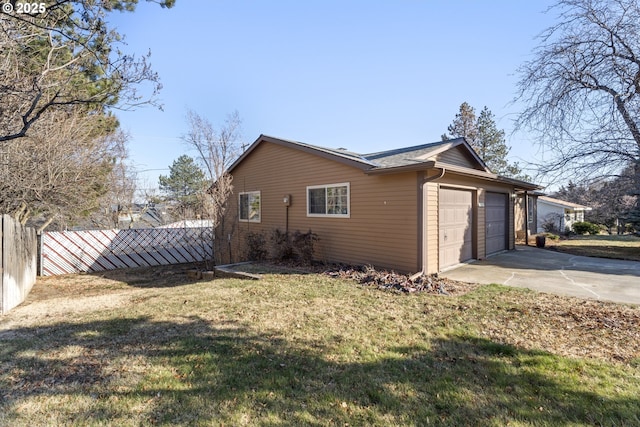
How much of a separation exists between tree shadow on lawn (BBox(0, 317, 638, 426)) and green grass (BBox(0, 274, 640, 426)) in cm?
1

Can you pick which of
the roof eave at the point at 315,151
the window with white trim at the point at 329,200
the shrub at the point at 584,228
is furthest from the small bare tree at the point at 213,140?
the shrub at the point at 584,228

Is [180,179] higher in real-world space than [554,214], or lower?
higher

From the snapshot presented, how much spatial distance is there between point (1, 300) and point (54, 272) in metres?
5.48

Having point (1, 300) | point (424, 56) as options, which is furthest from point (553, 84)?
point (1, 300)

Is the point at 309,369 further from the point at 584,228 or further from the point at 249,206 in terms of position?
the point at 584,228

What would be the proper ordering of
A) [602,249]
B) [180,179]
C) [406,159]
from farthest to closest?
[180,179] < [602,249] < [406,159]

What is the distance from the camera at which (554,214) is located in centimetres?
2377

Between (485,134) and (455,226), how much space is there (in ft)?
82.6

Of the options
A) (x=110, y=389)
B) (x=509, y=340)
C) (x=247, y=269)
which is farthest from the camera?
(x=247, y=269)

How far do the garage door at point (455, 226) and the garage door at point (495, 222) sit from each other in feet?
3.74

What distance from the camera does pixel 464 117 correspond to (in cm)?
2947

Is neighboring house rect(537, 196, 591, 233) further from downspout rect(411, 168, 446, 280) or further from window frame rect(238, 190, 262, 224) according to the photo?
window frame rect(238, 190, 262, 224)

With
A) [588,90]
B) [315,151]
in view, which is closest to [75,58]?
[315,151]

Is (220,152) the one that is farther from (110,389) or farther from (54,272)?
(110,389)
